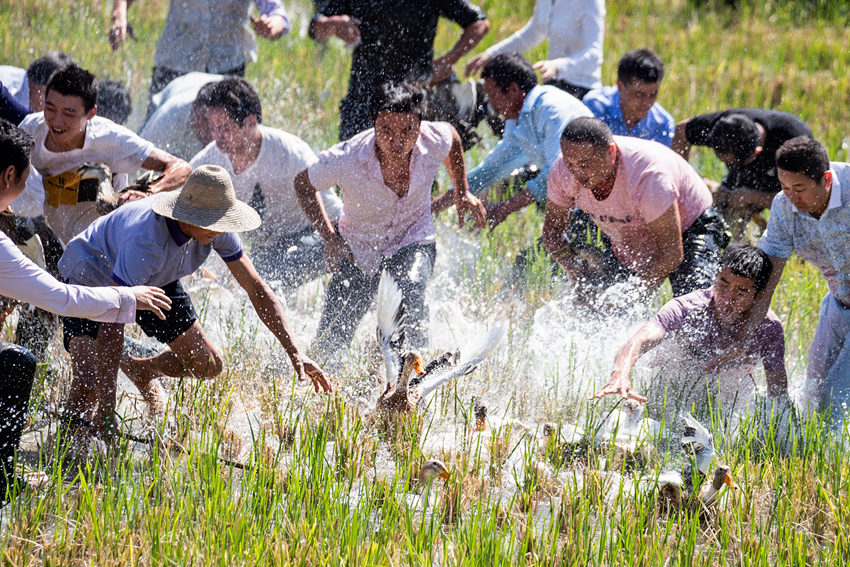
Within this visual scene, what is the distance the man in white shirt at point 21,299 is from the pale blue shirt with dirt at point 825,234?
2709 millimetres

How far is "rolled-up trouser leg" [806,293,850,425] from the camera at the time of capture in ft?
13.6

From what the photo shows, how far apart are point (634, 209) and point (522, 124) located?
1210mm

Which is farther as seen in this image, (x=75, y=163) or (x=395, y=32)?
(x=395, y=32)

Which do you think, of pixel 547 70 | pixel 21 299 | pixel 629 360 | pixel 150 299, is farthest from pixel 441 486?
pixel 547 70

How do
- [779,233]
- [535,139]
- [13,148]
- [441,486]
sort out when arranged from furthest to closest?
1. [535,139]
2. [779,233]
3. [441,486]
4. [13,148]

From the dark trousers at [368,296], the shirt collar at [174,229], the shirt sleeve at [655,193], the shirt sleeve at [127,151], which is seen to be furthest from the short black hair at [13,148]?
the shirt sleeve at [655,193]

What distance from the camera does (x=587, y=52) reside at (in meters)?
6.43

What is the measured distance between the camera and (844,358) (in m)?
4.17

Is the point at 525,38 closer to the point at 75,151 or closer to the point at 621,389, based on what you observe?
the point at 75,151

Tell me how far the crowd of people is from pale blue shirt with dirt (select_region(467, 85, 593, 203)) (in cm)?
1

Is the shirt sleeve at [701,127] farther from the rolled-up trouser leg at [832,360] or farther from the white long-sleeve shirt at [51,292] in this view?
the white long-sleeve shirt at [51,292]

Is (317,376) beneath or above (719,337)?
beneath

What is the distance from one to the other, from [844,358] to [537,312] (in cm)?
168

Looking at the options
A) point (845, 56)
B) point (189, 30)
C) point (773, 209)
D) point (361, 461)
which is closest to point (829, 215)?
point (773, 209)
